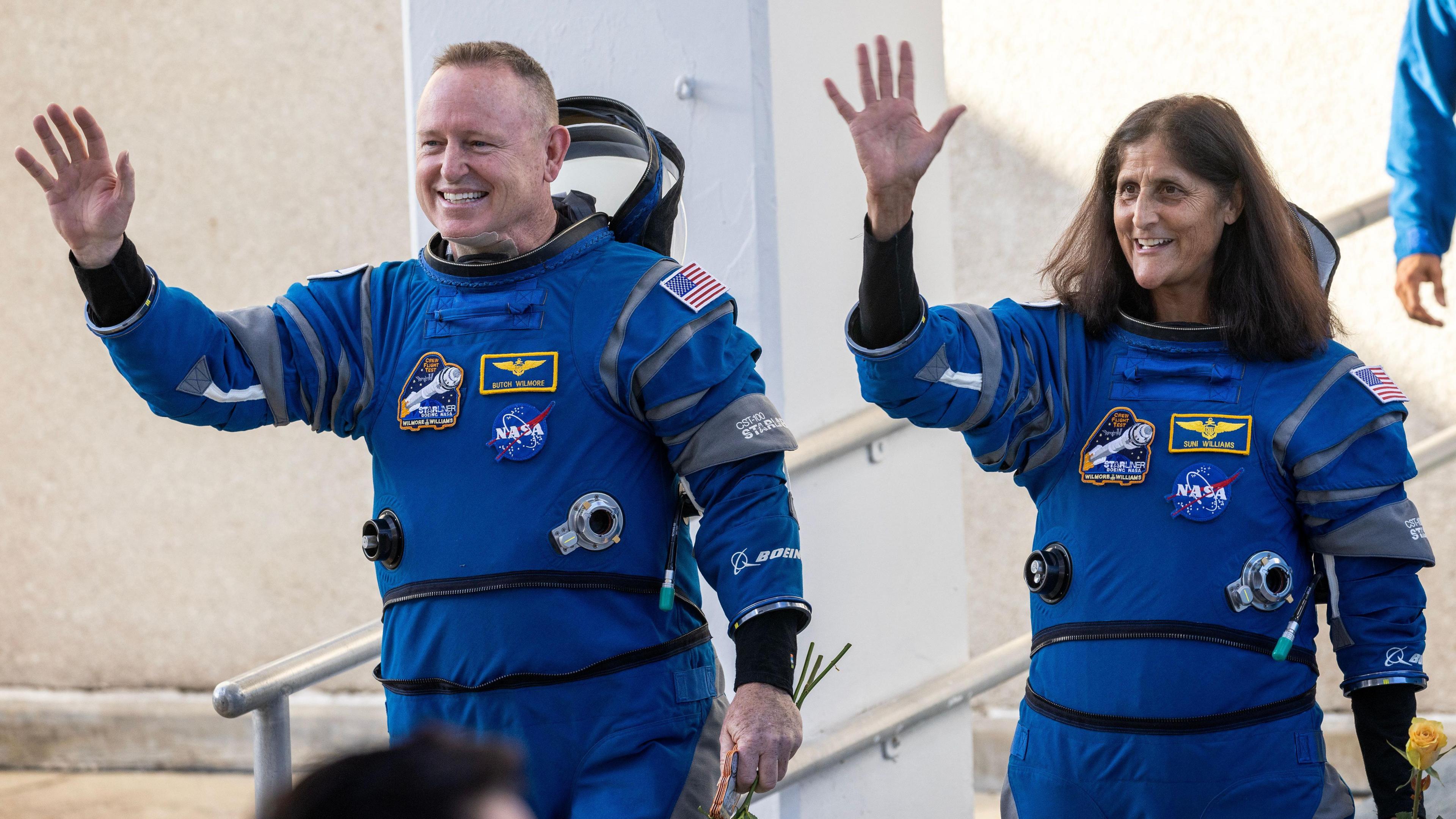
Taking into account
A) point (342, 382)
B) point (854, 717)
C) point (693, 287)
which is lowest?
point (854, 717)

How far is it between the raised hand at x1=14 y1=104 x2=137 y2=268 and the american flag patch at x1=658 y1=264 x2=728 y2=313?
68 cm

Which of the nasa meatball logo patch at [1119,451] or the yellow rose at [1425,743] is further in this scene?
the nasa meatball logo patch at [1119,451]

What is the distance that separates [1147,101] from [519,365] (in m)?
2.79

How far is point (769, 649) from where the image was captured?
181 centimetres

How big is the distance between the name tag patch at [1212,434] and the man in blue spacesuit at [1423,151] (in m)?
1.08

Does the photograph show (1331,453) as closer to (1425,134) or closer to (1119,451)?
(1119,451)

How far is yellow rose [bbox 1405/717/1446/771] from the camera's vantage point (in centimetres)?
152

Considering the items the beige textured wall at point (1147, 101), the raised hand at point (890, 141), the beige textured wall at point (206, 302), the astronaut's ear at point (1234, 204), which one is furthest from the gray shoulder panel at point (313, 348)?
the beige textured wall at point (206, 302)

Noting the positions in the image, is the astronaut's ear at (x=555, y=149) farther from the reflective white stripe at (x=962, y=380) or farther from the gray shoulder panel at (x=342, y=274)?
the reflective white stripe at (x=962, y=380)

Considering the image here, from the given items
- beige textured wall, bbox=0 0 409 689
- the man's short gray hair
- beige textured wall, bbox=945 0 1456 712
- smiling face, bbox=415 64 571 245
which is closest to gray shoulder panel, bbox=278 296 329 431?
smiling face, bbox=415 64 571 245

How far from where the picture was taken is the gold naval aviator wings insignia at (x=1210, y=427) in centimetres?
195

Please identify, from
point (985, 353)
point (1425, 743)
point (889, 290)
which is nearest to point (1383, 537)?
point (1425, 743)

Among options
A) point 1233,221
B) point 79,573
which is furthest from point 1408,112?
point 79,573

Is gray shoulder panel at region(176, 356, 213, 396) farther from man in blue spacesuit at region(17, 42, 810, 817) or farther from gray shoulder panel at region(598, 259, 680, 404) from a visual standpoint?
gray shoulder panel at region(598, 259, 680, 404)
